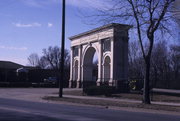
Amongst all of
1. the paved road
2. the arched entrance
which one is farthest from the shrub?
the paved road

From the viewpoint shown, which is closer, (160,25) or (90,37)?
(160,25)

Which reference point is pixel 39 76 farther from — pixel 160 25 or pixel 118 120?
pixel 118 120

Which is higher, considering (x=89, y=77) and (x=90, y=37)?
(x=90, y=37)

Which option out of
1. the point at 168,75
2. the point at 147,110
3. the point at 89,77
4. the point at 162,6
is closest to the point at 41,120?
the point at 147,110

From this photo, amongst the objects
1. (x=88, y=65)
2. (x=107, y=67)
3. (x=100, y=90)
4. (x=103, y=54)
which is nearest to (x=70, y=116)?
(x=100, y=90)

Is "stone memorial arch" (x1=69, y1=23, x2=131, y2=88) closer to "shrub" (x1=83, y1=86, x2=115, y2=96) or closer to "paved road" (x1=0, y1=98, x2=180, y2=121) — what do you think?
"shrub" (x1=83, y1=86, x2=115, y2=96)

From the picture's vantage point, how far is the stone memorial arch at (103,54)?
122 ft

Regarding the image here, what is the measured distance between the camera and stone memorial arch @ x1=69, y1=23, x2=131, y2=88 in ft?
122

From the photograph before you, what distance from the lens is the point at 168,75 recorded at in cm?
7906

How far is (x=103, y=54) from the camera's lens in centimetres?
4031

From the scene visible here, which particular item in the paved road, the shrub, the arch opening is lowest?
the paved road

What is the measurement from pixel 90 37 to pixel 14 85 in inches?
661

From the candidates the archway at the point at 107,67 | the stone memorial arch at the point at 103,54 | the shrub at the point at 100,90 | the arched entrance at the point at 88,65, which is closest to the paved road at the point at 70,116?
the stone memorial arch at the point at 103,54

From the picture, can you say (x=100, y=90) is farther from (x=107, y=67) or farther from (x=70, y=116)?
(x=70, y=116)
